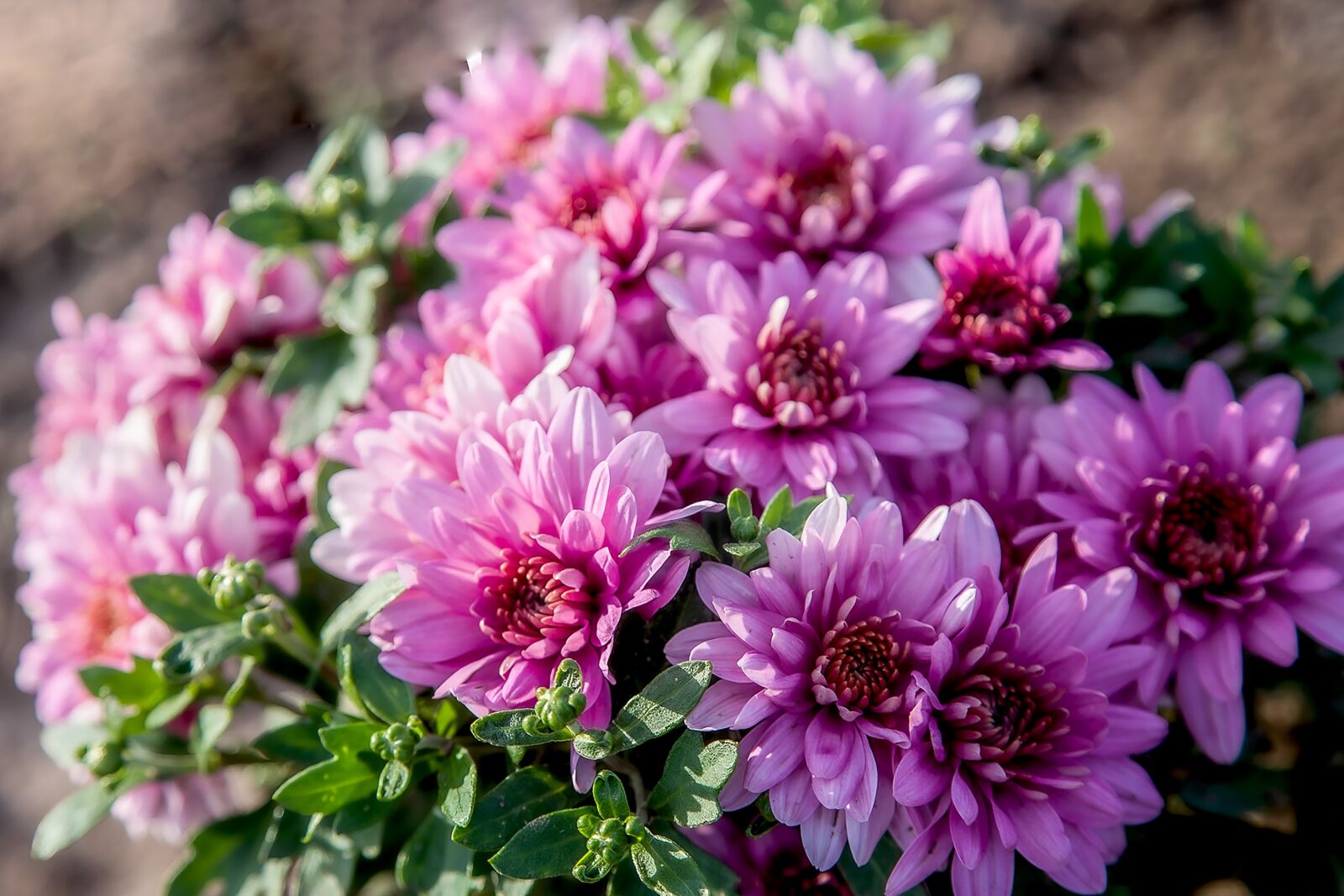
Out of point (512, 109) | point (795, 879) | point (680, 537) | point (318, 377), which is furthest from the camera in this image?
point (512, 109)

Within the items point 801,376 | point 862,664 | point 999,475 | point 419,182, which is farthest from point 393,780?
point 419,182

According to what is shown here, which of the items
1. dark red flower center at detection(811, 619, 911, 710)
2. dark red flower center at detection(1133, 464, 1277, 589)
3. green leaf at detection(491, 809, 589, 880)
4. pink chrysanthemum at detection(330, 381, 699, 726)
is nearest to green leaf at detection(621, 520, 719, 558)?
pink chrysanthemum at detection(330, 381, 699, 726)

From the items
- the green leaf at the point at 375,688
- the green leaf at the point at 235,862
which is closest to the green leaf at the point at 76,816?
the green leaf at the point at 235,862

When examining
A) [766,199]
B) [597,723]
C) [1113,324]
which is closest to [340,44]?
[766,199]

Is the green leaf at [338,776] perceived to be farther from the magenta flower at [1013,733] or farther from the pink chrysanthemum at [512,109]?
the pink chrysanthemum at [512,109]

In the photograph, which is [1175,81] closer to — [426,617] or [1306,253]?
[1306,253]

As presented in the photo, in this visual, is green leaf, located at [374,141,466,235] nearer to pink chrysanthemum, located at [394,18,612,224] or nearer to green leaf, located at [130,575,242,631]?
pink chrysanthemum, located at [394,18,612,224]

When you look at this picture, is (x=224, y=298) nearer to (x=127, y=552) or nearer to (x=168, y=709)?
(x=127, y=552)
